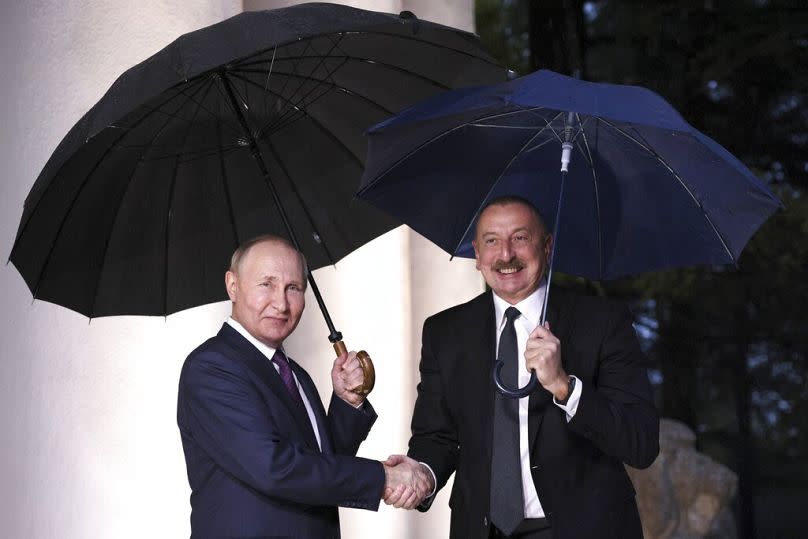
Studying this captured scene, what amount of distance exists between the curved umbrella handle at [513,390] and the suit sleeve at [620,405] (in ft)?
0.42

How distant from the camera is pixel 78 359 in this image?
4.09 metres

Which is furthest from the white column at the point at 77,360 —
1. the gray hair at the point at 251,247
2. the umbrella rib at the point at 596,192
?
the umbrella rib at the point at 596,192

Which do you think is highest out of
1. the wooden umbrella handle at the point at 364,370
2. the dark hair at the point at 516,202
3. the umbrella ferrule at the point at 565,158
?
the umbrella ferrule at the point at 565,158

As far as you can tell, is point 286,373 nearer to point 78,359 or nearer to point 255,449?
point 255,449

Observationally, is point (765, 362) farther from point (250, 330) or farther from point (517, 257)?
point (250, 330)

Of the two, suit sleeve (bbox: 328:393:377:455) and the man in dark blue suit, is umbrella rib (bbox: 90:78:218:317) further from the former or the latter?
suit sleeve (bbox: 328:393:377:455)

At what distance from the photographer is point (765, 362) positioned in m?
5.19

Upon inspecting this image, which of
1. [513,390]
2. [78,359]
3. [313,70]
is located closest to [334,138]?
[313,70]

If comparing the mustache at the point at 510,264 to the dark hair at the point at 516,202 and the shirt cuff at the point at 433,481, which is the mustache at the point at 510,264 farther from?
the shirt cuff at the point at 433,481

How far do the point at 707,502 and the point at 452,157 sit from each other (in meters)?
2.61

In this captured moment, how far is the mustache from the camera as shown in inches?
125

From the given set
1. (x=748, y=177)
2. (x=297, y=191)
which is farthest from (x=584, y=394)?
(x=297, y=191)

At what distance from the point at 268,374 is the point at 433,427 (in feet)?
1.90

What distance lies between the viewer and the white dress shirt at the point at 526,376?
9.74 feet
